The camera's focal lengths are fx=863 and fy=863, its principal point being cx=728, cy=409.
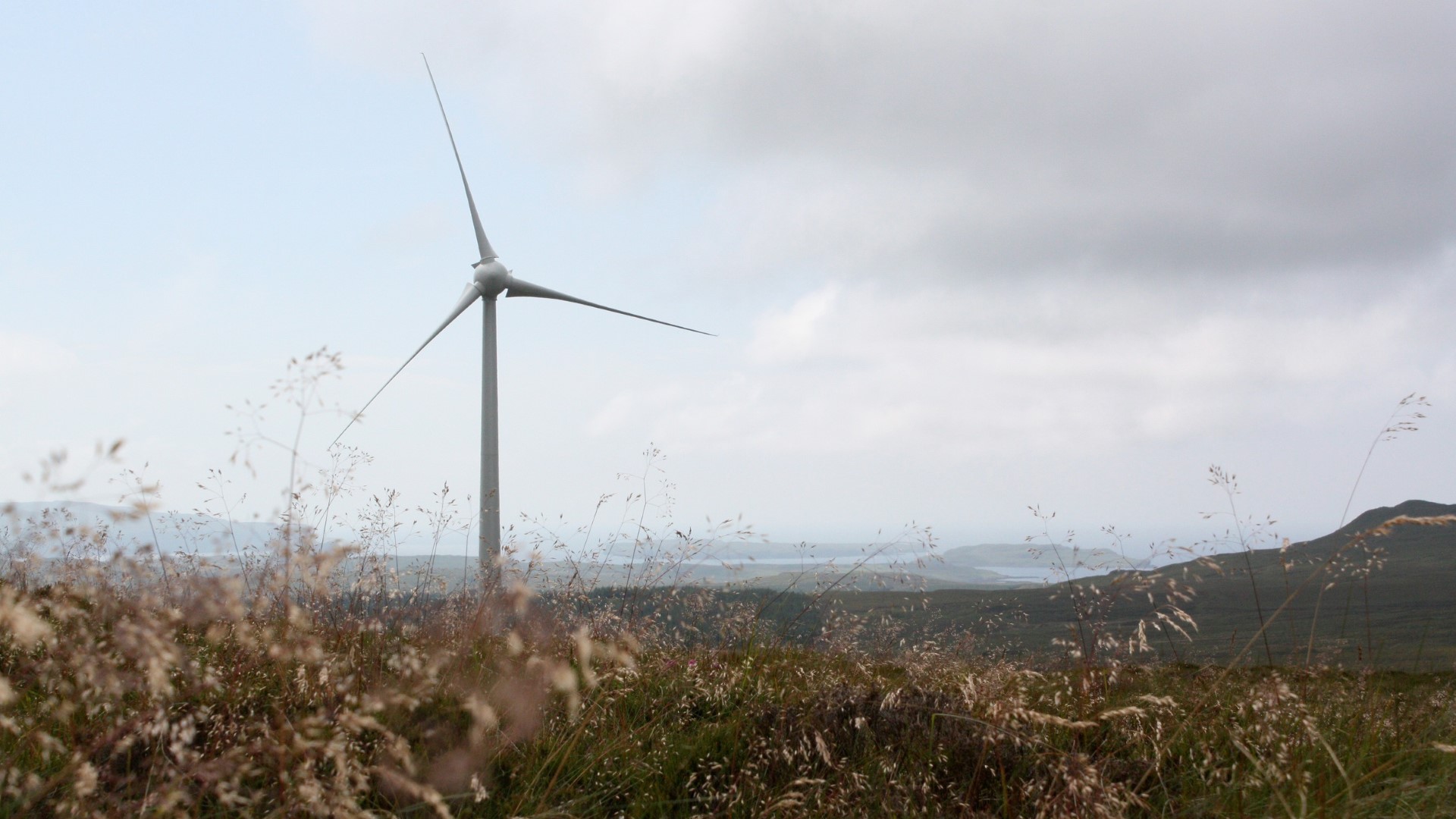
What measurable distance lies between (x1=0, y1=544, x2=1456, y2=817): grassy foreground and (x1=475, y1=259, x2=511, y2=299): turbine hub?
645 inches

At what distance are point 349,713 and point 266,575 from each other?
1789 mm

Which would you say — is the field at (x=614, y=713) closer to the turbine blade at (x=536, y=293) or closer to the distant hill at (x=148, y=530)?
the distant hill at (x=148, y=530)

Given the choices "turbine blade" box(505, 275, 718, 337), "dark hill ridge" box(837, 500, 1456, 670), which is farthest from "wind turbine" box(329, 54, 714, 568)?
"dark hill ridge" box(837, 500, 1456, 670)

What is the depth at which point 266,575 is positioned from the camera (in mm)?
3783

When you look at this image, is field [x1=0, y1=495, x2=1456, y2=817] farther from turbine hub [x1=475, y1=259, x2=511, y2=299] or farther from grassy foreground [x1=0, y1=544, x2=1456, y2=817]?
turbine hub [x1=475, y1=259, x2=511, y2=299]

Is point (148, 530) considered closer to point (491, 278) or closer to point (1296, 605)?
point (491, 278)

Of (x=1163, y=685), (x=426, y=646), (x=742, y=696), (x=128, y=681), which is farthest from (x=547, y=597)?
(x=1163, y=685)

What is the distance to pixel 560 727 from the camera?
156 inches

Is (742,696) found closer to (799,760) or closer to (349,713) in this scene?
(799,760)

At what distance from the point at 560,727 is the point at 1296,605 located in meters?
50.0

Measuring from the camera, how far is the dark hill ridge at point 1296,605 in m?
4.55

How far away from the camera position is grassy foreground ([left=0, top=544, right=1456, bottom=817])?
9.34 ft

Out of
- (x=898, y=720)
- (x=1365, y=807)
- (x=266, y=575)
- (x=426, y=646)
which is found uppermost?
(x=266, y=575)

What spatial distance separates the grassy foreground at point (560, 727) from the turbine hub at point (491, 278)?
1638cm
